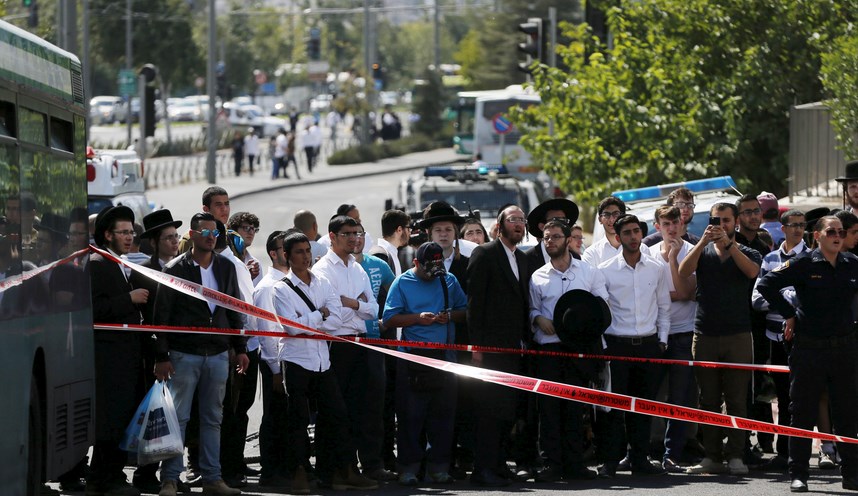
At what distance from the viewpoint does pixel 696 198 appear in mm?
16125

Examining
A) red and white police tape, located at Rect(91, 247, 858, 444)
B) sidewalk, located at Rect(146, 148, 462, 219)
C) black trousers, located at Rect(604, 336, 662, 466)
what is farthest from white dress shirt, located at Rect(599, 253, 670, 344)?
sidewalk, located at Rect(146, 148, 462, 219)

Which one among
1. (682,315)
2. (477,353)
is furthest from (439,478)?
(682,315)

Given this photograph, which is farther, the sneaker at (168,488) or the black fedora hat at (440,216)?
the black fedora hat at (440,216)

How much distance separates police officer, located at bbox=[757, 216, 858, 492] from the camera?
9.98 metres

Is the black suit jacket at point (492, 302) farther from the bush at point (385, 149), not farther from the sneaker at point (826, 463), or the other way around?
the bush at point (385, 149)

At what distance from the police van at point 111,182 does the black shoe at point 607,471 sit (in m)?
7.15

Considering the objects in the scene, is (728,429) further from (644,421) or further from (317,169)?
(317,169)

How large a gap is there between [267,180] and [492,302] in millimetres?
37497

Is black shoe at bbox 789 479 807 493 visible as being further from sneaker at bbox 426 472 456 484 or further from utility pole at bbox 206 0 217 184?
utility pole at bbox 206 0 217 184

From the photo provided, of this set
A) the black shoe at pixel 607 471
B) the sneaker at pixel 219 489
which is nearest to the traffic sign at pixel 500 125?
the black shoe at pixel 607 471

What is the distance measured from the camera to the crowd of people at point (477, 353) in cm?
996

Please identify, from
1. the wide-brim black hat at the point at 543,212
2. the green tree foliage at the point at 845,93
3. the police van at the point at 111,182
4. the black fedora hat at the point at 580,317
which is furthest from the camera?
the green tree foliage at the point at 845,93

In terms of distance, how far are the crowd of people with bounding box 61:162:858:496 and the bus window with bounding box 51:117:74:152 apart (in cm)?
83

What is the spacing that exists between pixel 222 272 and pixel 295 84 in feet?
365
